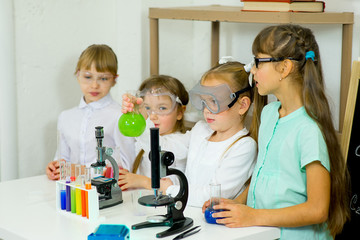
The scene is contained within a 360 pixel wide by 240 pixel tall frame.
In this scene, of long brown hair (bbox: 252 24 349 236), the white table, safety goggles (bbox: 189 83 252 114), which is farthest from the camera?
safety goggles (bbox: 189 83 252 114)

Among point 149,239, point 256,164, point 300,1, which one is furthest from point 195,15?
point 149,239

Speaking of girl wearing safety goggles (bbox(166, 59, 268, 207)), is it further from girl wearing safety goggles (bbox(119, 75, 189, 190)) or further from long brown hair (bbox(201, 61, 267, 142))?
girl wearing safety goggles (bbox(119, 75, 189, 190))

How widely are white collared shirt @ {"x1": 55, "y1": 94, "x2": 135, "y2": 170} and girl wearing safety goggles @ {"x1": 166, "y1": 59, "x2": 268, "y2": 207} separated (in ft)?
1.92

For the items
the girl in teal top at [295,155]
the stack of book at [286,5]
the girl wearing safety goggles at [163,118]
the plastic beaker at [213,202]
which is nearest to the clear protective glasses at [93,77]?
the girl wearing safety goggles at [163,118]

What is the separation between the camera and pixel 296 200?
204cm

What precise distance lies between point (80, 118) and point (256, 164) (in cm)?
114

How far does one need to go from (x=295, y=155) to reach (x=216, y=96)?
0.42 m

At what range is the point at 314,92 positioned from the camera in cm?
204

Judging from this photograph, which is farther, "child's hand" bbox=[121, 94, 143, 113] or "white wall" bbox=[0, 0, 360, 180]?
"white wall" bbox=[0, 0, 360, 180]

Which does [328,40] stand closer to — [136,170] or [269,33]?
[269,33]

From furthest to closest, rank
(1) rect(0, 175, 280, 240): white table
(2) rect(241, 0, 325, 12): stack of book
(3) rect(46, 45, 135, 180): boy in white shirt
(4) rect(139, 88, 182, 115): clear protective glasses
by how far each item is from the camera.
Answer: (3) rect(46, 45, 135, 180): boy in white shirt < (4) rect(139, 88, 182, 115): clear protective glasses < (2) rect(241, 0, 325, 12): stack of book < (1) rect(0, 175, 280, 240): white table

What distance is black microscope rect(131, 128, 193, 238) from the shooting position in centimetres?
187

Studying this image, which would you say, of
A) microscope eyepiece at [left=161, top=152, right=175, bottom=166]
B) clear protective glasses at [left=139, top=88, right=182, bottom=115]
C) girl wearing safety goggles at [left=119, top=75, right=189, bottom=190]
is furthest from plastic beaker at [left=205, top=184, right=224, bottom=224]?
clear protective glasses at [left=139, top=88, right=182, bottom=115]

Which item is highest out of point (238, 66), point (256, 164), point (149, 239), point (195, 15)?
point (195, 15)
